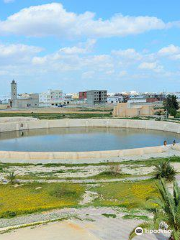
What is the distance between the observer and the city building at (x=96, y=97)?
424 ft

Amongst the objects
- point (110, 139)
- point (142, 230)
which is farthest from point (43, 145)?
point (142, 230)

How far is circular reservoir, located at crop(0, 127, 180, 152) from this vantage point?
43250 mm

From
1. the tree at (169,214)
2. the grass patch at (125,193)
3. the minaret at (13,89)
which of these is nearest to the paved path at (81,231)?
the tree at (169,214)

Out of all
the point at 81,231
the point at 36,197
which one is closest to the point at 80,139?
the point at 36,197

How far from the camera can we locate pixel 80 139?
50.4 m

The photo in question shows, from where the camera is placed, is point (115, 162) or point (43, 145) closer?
point (115, 162)

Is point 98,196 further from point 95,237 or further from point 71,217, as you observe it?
point 95,237

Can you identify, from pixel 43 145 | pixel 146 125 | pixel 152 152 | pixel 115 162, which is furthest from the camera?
pixel 146 125

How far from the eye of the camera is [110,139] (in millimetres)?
50156

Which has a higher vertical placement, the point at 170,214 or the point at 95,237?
the point at 170,214

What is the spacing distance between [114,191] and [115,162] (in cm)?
1066

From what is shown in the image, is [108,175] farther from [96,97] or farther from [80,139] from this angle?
[96,97]

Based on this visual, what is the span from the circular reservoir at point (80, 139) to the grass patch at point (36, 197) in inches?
792

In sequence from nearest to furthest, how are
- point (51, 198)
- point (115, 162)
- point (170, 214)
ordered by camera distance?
point (170, 214), point (51, 198), point (115, 162)
